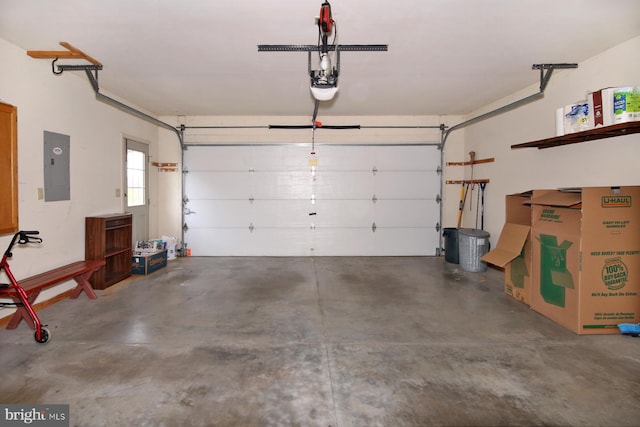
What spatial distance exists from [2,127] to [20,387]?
2.25 m

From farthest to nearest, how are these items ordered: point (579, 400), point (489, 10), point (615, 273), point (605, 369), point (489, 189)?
point (489, 189)
point (615, 273)
point (489, 10)
point (605, 369)
point (579, 400)

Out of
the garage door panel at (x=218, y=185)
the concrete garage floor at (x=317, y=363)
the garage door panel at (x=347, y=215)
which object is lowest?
the concrete garage floor at (x=317, y=363)

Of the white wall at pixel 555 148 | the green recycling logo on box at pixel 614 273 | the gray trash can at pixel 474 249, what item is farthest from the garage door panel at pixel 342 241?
the green recycling logo on box at pixel 614 273

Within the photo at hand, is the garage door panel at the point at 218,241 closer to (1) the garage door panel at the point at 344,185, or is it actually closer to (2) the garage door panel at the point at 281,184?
(2) the garage door panel at the point at 281,184

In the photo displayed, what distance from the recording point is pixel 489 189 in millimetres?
5238

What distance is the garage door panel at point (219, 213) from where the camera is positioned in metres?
6.02

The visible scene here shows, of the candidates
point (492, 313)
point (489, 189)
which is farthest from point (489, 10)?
point (489, 189)

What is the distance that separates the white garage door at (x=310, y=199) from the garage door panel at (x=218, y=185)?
0.02 meters

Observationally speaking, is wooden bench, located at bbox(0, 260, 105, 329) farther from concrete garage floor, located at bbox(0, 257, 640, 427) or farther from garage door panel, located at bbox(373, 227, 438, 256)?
garage door panel, located at bbox(373, 227, 438, 256)

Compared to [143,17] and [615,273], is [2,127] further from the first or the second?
[615,273]

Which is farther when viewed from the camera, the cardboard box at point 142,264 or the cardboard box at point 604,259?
the cardboard box at point 142,264

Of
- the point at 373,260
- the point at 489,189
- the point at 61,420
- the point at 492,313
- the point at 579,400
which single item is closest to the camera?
the point at 61,420

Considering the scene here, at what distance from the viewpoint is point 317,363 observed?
2283 millimetres

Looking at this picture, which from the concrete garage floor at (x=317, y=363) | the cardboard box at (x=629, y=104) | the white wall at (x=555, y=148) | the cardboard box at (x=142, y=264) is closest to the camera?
the concrete garage floor at (x=317, y=363)
